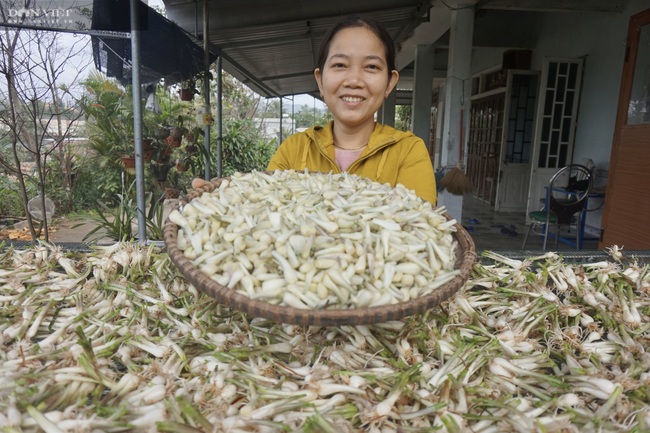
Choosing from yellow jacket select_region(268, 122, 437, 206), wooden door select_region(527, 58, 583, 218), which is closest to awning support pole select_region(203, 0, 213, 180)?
yellow jacket select_region(268, 122, 437, 206)

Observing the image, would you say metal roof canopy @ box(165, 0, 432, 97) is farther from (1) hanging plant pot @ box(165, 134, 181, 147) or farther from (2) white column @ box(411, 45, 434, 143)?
(1) hanging plant pot @ box(165, 134, 181, 147)

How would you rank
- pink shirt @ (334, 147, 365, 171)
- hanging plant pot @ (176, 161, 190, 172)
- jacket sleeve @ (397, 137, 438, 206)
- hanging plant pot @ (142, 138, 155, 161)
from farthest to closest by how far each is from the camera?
hanging plant pot @ (176, 161, 190, 172) < hanging plant pot @ (142, 138, 155, 161) < pink shirt @ (334, 147, 365, 171) < jacket sleeve @ (397, 137, 438, 206)

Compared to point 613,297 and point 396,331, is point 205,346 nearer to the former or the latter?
point 396,331

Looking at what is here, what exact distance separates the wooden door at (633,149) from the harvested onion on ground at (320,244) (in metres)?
3.36

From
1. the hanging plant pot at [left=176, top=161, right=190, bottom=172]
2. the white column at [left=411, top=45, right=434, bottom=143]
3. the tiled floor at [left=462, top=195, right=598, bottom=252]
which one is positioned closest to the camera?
the hanging plant pot at [left=176, top=161, right=190, bottom=172]

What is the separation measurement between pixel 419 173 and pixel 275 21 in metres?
3.16

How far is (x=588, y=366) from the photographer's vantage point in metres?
1.03

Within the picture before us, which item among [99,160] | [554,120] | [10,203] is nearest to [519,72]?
[554,120]

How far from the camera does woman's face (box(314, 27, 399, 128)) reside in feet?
4.90

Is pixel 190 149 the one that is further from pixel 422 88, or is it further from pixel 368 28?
pixel 422 88

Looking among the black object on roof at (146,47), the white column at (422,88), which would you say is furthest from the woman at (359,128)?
the white column at (422,88)

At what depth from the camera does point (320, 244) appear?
1025mm

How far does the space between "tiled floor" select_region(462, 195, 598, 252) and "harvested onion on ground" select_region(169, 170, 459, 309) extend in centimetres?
331

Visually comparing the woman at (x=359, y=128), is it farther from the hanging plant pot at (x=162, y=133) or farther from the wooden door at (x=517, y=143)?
the wooden door at (x=517, y=143)
